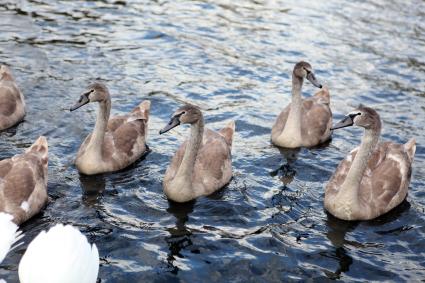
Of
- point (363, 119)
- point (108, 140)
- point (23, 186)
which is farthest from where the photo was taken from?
point (108, 140)

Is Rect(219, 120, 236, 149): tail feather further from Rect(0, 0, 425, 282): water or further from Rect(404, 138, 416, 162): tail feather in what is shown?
Rect(404, 138, 416, 162): tail feather

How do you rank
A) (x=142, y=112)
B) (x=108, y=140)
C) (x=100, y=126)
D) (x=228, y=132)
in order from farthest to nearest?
(x=142, y=112) < (x=228, y=132) < (x=108, y=140) < (x=100, y=126)

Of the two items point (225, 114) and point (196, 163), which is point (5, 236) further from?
point (225, 114)

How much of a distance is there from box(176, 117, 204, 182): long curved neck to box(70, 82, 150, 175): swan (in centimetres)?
160

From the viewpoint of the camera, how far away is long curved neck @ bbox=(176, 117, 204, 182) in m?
13.2

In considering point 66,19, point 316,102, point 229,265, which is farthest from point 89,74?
point 229,265

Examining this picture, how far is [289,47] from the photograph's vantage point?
21.3 meters

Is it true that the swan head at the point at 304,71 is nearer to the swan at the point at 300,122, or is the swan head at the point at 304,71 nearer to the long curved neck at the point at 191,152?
the swan at the point at 300,122

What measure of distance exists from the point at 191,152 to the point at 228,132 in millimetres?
1857

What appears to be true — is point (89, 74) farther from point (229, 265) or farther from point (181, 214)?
point (229, 265)

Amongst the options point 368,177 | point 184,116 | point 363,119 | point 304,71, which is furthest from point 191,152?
point 304,71

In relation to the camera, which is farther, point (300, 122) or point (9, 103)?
point (300, 122)

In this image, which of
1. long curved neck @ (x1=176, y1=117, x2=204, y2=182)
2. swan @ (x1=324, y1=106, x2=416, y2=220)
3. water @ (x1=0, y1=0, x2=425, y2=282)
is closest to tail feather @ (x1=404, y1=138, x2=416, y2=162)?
swan @ (x1=324, y1=106, x2=416, y2=220)

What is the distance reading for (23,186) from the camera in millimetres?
12250
